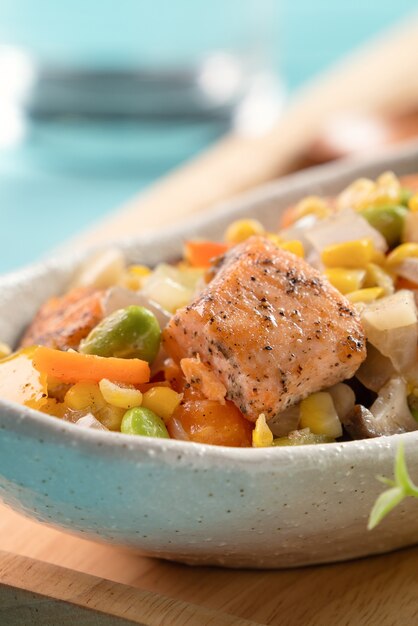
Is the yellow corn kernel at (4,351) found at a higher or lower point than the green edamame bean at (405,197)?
higher

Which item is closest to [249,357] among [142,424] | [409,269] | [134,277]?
[142,424]

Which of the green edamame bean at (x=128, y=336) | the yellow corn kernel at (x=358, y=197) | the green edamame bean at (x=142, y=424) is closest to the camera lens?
the green edamame bean at (x=142, y=424)

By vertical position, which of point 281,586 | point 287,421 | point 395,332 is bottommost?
point 281,586

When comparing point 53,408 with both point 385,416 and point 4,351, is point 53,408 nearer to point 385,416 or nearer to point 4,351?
point 4,351

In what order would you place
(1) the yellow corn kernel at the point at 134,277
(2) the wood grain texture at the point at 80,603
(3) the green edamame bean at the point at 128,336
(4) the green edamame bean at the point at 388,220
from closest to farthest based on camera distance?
1. (2) the wood grain texture at the point at 80,603
2. (3) the green edamame bean at the point at 128,336
3. (4) the green edamame bean at the point at 388,220
4. (1) the yellow corn kernel at the point at 134,277

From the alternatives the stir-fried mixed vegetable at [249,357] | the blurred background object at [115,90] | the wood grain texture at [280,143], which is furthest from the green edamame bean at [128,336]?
the blurred background object at [115,90]

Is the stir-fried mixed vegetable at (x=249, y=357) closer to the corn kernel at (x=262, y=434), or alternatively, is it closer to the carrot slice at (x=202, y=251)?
the corn kernel at (x=262, y=434)
